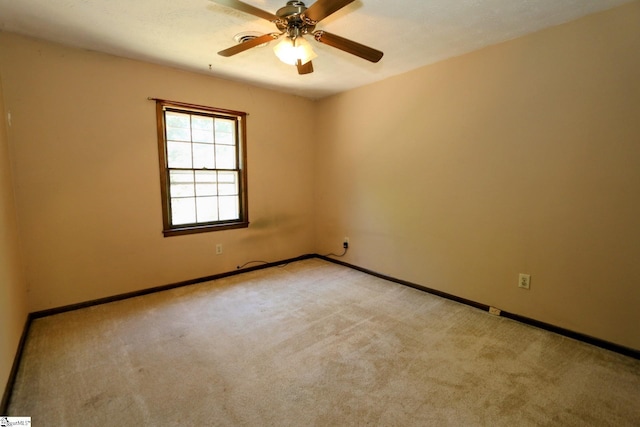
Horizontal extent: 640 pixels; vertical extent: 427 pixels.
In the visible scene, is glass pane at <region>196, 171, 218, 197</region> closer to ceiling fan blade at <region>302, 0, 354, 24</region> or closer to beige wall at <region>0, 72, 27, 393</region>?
beige wall at <region>0, 72, 27, 393</region>

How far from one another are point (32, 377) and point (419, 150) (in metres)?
3.54

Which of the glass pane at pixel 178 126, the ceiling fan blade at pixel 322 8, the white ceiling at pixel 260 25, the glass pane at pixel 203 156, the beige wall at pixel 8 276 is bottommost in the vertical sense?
the beige wall at pixel 8 276

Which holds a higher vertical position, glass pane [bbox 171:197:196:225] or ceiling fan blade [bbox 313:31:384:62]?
ceiling fan blade [bbox 313:31:384:62]

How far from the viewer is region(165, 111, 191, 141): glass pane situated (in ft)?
10.4

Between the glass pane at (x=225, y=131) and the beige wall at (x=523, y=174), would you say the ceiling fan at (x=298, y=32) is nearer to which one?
the beige wall at (x=523, y=174)

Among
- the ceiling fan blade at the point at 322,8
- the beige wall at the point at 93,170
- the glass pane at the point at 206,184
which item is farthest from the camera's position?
the glass pane at the point at 206,184

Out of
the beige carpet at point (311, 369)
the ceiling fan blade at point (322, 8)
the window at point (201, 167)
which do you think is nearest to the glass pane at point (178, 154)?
the window at point (201, 167)

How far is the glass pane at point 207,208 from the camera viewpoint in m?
3.48

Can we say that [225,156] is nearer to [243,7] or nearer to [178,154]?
[178,154]

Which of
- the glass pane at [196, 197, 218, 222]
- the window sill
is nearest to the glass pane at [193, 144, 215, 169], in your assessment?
the glass pane at [196, 197, 218, 222]

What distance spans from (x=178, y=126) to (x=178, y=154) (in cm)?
31

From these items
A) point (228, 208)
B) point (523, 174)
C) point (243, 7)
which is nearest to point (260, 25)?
point (243, 7)

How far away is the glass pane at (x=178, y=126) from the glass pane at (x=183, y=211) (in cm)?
68

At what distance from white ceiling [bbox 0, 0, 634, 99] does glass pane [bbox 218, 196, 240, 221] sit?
1.52m
